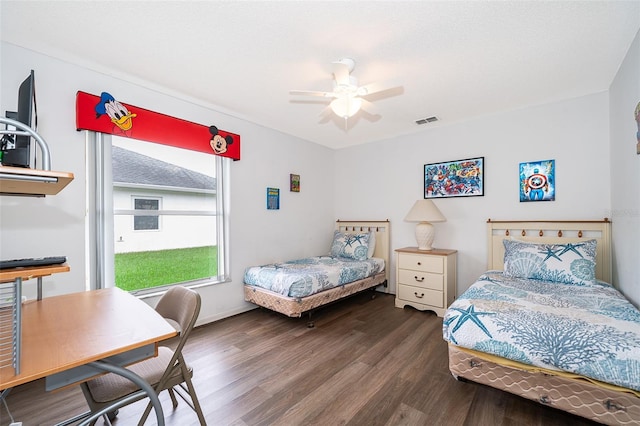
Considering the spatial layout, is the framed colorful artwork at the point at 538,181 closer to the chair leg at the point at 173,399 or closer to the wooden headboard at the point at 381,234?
the wooden headboard at the point at 381,234

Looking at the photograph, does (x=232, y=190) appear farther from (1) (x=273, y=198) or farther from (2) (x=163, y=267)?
(2) (x=163, y=267)

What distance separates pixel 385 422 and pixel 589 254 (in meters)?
2.40

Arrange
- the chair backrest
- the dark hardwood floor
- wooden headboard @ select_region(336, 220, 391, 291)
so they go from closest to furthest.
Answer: the chair backrest → the dark hardwood floor → wooden headboard @ select_region(336, 220, 391, 291)

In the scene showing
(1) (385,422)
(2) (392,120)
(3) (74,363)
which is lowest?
(1) (385,422)

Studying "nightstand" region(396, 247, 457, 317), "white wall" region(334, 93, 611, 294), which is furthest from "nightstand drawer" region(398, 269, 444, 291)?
"white wall" region(334, 93, 611, 294)

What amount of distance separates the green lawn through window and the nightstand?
92.5 inches

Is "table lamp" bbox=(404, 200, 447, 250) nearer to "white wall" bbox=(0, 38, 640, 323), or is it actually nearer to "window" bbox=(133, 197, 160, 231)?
"white wall" bbox=(0, 38, 640, 323)

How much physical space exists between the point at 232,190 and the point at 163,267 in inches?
44.4

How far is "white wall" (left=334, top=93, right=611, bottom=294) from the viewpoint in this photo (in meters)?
2.83

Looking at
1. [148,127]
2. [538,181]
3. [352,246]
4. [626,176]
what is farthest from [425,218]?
[148,127]

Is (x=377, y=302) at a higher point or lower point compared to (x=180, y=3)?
lower

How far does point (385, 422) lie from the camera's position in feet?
5.32

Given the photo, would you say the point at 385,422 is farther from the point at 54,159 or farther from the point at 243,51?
the point at 54,159

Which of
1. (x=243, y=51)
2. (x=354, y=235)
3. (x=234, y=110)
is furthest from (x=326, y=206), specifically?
(x=243, y=51)
